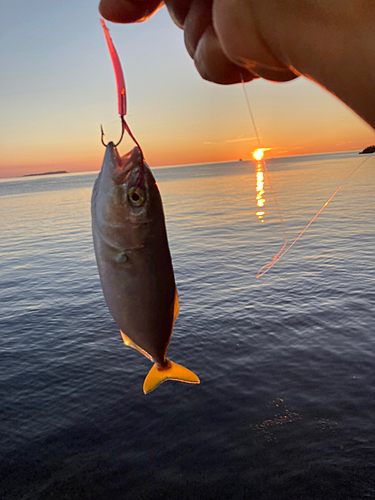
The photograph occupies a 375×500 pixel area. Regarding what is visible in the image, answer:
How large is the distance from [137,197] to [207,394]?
10.1 metres

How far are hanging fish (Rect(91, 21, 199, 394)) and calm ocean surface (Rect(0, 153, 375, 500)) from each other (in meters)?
7.45

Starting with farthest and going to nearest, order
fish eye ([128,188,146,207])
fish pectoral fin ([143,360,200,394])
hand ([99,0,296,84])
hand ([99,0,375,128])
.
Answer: fish pectoral fin ([143,360,200,394]), fish eye ([128,188,146,207]), hand ([99,0,296,84]), hand ([99,0,375,128])

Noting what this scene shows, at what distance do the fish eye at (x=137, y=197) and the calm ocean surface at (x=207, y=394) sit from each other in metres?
8.01

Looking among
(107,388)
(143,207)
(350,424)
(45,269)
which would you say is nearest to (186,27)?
(143,207)

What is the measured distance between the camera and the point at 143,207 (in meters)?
2.41

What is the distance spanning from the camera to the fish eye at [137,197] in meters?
2.39

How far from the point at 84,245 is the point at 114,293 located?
3314cm

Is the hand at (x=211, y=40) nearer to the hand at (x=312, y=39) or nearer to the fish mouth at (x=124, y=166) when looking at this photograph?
the hand at (x=312, y=39)

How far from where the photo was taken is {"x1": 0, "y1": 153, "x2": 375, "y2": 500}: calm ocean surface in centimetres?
880

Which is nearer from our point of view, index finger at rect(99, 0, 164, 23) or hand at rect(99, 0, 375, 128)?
hand at rect(99, 0, 375, 128)

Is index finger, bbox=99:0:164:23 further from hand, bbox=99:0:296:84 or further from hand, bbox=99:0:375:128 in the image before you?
hand, bbox=99:0:375:128

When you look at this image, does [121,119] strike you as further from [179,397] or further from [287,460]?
[179,397]

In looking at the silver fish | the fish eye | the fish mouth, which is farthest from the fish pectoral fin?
the fish mouth

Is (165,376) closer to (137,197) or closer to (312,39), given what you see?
(137,197)
